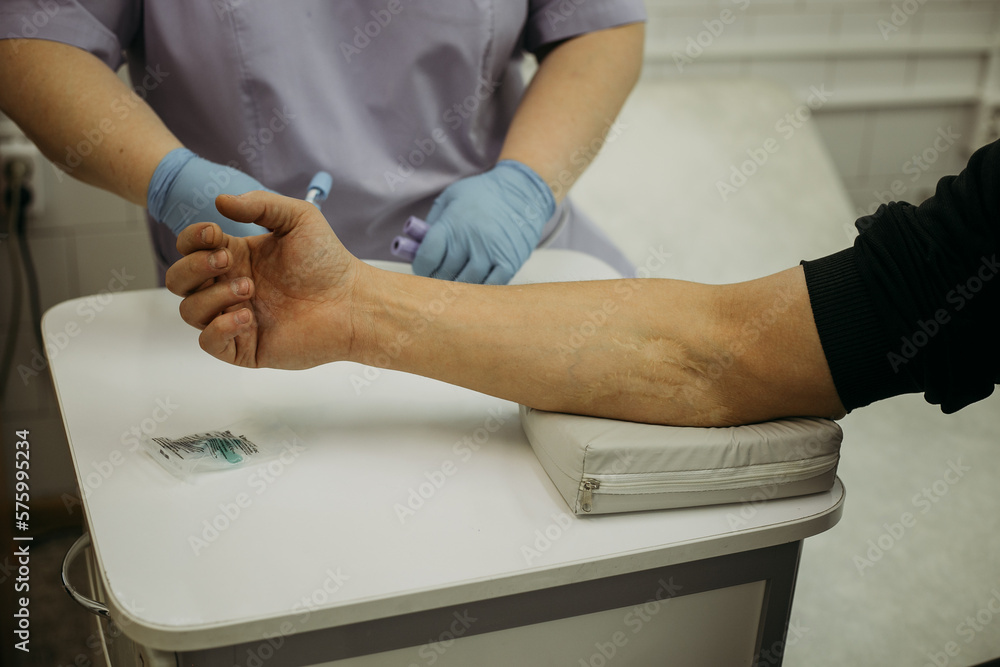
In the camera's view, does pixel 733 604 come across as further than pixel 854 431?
No

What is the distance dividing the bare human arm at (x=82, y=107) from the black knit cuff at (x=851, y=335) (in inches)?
29.9

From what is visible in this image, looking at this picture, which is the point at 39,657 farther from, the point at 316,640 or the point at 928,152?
the point at 928,152

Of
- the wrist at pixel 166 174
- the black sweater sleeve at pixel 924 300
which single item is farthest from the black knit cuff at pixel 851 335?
the wrist at pixel 166 174

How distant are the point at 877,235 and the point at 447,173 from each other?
62cm

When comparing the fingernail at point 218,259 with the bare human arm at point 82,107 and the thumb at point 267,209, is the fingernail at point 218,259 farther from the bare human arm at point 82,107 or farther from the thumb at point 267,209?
the bare human arm at point 82,107

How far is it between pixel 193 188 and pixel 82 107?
0.17 metres

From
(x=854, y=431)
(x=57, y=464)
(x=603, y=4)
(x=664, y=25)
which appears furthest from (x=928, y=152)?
(x=57, y=464)

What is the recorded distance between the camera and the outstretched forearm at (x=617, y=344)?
0.72 metres

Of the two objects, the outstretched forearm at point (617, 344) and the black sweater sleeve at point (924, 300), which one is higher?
the black sweater sleeve at point (924, 300)

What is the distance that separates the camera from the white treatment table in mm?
526

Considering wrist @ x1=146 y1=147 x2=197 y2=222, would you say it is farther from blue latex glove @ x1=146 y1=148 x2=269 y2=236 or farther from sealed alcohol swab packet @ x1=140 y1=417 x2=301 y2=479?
sealed alcohol swab packet @ x1=140 y1=417 x2=301 y2=479

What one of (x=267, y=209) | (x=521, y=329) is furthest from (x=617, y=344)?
(x=267, y=209)

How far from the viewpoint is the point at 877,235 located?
0.71 metres

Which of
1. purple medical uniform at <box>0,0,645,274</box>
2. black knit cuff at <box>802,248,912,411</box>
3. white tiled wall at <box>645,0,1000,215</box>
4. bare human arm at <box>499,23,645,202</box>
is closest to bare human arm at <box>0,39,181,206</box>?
purple medical uniform at <box>0,0,645,274</box>
